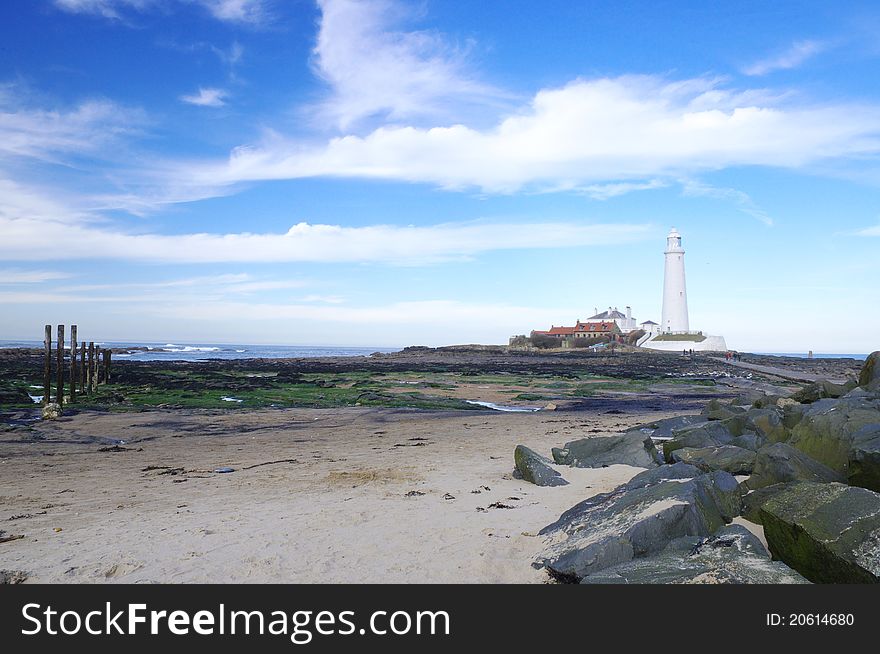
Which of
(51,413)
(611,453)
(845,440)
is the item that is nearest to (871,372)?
(611,453)

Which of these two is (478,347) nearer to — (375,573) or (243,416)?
(243,416)

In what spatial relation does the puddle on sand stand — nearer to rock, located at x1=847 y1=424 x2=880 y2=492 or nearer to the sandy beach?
the sandy beach

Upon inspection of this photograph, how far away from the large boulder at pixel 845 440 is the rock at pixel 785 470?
24 centimetres

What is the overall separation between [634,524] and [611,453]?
16.1ft

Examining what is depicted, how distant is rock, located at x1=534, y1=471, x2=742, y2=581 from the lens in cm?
520

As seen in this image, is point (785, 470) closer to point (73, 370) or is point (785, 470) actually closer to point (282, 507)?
point (282, 507)

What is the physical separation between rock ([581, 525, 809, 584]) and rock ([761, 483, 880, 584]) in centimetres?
15

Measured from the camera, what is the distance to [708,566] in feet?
14.9

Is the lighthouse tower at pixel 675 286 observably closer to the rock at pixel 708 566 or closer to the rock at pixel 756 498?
the rock at pixel 756 498

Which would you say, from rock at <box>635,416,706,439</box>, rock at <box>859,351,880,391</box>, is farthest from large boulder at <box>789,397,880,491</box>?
rock at <box>859,351,880,391</box>

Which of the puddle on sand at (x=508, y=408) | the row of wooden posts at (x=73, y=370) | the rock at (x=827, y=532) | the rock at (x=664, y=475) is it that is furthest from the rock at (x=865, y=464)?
the row of wooden posts at (x=73, y=370)

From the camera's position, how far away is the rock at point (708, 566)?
4398mm

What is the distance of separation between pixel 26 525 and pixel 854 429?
9.81 m

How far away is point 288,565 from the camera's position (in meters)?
5.74
